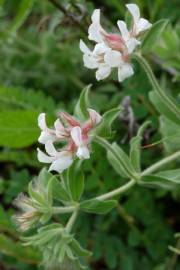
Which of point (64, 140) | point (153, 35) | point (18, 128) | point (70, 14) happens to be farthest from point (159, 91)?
point (18, 128)

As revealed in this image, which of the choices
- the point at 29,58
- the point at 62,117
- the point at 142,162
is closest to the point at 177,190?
the point at 142,162

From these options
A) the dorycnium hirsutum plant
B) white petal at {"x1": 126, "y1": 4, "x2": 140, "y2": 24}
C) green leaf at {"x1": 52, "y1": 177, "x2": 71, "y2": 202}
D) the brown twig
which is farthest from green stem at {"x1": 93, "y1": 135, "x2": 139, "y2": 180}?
the brown twig

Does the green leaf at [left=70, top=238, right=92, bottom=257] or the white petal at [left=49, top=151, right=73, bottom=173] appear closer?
the white petal at [left=49, top=151, right=73, bottom=173]

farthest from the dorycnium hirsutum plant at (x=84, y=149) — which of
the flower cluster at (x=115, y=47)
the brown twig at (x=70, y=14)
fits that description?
the brown twig at (x=70, y=14)

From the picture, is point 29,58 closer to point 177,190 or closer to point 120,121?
point 120,121

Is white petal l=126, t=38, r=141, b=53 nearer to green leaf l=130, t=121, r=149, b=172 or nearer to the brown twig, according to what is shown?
green leaf l=130, t=121, r=149, b=172

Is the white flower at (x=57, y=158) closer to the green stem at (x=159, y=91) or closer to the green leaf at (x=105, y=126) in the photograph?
the green leaf at (x=105, y=126)

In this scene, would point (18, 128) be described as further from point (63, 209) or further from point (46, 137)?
point (46, 137)
